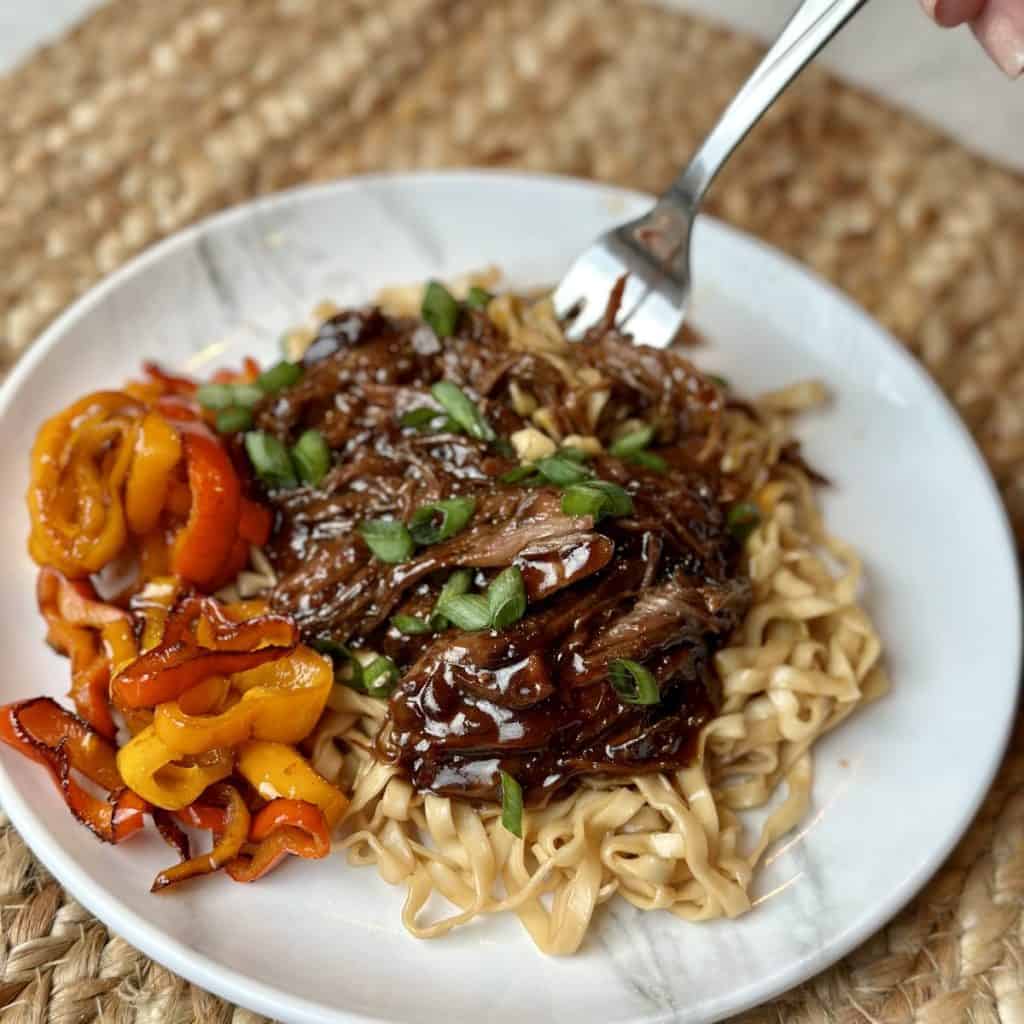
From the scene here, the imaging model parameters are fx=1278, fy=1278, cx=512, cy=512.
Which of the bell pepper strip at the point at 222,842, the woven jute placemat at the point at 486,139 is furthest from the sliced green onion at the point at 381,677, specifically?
the woven jute placemat at the point at 486,139

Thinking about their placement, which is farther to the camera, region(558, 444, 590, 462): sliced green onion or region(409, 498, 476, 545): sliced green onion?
region(558, 444, 590, 462): sliced green onion

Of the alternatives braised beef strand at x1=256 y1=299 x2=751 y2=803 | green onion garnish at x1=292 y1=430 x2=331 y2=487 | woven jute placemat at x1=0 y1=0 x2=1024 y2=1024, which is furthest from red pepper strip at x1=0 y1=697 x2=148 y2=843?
woven jute placemat at x1=0 y1=0 x2=1024 y2=1024

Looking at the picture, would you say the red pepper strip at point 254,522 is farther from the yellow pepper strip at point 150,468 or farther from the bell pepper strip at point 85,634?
the bell pepper strip at point 85,634

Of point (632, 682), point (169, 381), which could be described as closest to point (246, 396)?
point (169, 381)

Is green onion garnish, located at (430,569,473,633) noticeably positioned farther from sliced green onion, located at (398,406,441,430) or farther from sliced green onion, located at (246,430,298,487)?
sliced green onion, located at (246,430,298,487)

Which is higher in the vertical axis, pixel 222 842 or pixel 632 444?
pixel 632 444

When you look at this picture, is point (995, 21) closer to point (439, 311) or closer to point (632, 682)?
point (439, 311)
